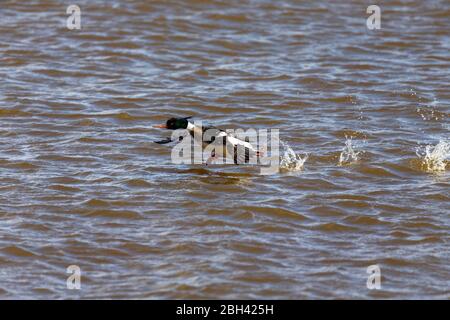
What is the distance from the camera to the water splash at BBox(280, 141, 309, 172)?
12.0 m

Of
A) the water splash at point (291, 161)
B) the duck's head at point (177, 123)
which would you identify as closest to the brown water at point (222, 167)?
the water splash at point (291, 161)

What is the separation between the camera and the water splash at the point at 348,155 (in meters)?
12.1

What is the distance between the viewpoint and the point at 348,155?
12289mm

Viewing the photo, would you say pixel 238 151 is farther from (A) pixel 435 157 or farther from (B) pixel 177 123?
(A) pixel 435 157

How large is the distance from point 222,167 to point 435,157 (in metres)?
2.75

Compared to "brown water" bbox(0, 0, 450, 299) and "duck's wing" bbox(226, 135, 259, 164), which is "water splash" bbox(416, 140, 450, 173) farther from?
"duck's wing" bbox(226, 135, 259, 164)

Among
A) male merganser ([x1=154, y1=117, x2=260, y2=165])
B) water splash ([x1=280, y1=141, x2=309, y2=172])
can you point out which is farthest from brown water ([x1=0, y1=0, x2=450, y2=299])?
male merganser ([x1=154, y1=117, x2=260, y2=165])

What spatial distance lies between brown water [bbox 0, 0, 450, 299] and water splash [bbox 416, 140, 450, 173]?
0.08 m

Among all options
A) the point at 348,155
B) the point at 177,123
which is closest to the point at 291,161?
the point at 348,155

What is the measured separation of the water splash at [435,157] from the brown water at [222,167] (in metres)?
0.08

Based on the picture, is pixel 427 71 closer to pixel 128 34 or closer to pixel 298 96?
pixel 298 96

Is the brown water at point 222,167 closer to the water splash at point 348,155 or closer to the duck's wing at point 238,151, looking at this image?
the water splash at point 348,155

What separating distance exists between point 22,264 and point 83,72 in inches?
288

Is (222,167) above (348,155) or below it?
below
